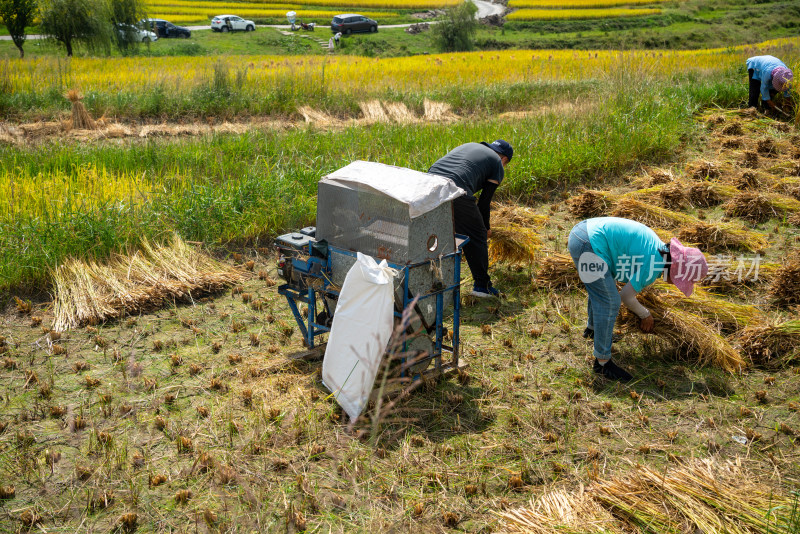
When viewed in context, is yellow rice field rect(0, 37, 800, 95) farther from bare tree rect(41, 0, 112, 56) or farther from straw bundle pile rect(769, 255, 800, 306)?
straw bundle pile rect(769, 255, 800, 306)

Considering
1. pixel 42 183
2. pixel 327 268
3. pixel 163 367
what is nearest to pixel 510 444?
pixel 327 268

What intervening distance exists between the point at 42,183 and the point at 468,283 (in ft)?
14.9

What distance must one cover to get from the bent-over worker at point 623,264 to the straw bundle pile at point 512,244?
5.84 feet

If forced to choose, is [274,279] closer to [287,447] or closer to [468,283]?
[468,283]

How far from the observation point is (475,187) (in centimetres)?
574

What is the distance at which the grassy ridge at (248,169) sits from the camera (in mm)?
6152

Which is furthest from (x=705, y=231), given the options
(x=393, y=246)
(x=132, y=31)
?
(x=132, y=31)

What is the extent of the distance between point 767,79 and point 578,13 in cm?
3442

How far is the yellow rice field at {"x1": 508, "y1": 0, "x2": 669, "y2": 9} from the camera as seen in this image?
4494 cm

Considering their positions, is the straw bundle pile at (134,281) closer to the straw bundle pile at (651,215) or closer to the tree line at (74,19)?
the straw bundle pile at (651,215)

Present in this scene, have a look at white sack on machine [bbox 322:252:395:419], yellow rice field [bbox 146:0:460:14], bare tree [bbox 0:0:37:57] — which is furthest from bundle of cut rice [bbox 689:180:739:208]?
yellow rice field [bbox 146:0:460:14]

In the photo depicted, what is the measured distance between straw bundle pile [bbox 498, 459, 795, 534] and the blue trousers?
1239 millimetres

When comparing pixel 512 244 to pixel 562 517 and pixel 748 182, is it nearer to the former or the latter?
pixel 562 517

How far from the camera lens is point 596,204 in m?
7.69
